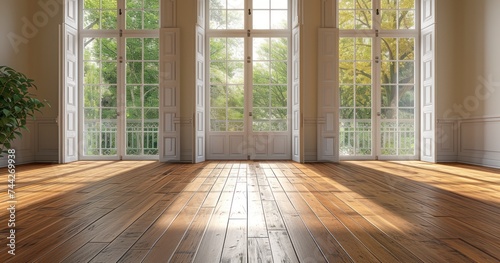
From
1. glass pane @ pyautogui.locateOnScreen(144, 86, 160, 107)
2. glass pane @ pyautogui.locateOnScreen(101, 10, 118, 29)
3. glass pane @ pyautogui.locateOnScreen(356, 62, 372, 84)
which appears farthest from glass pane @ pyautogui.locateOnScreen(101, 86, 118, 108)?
glass pane @ pyautogui.locateOnScreen(356, 62, 372, 84)

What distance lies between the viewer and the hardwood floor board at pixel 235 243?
1.74 metres

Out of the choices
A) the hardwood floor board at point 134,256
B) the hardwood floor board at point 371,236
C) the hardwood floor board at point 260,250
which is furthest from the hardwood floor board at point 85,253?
the hardwood floor board at point 371,236

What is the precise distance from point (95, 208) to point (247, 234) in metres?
1.36

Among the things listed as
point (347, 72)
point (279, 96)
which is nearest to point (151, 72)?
point (279, 96)

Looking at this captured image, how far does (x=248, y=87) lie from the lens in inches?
297

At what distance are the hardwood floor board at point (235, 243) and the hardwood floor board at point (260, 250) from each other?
0.09 ft

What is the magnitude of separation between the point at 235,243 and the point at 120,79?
6.18 meters

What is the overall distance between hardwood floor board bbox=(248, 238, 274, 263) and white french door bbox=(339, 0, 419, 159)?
5726 mm

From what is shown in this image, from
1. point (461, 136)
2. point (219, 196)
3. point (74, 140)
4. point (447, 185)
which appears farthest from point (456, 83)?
point (74, 140)

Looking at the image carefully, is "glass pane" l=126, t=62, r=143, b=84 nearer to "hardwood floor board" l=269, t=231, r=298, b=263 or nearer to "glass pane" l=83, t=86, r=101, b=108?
"glass pane" l=83, t=86, r=101, b=108

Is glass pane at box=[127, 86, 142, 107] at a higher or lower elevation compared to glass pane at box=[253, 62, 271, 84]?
lower

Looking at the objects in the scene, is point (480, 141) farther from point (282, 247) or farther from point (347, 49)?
point (282, 247)

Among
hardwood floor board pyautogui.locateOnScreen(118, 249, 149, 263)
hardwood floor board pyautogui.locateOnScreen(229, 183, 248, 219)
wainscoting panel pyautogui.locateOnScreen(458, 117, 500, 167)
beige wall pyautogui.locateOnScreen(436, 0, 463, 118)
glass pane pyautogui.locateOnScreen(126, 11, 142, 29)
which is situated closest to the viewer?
hardwood floor board pyautogui.locateOnScreen(118, 249, 149, 263)

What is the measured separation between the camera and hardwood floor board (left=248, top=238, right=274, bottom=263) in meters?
1.72
